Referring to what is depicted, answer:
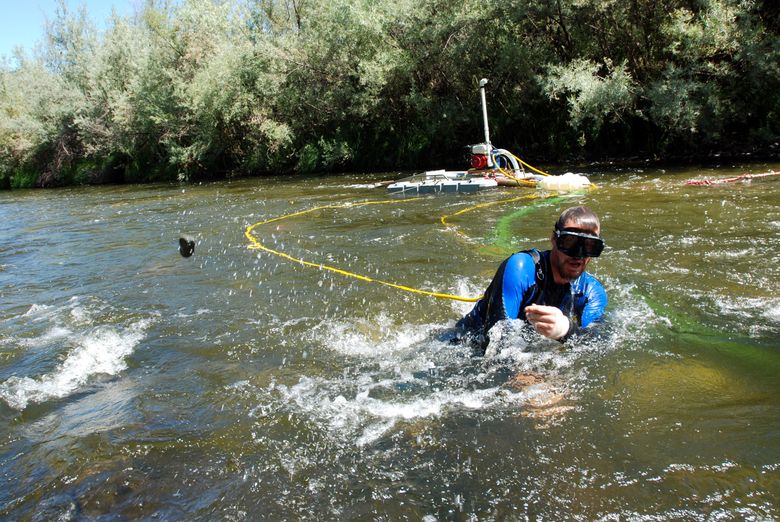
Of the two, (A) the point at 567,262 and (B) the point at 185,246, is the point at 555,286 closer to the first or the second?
(A) the point at 567,262

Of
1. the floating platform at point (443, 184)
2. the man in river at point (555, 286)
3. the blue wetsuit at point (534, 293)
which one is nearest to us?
the man in river at point (555, 286)

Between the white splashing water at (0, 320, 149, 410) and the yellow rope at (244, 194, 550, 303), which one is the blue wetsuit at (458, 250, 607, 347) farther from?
the white splashing water at (0, 320, 149, 410)

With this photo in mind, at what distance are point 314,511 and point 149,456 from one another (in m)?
1.24

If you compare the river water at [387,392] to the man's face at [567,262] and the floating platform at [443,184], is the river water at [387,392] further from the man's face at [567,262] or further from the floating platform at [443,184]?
the floating platform at [443,184]

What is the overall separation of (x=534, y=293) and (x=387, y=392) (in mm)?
1254

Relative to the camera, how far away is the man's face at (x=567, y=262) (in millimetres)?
3705

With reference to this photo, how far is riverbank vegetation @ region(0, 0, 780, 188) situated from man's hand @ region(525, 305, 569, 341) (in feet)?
48.5

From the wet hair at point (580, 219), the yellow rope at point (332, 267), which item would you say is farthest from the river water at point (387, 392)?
the wet hair at point (580, 219)

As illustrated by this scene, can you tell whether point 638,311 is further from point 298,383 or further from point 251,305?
point 251,305

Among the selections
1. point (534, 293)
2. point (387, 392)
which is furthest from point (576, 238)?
point (387, 392)

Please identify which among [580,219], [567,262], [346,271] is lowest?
[346,271]

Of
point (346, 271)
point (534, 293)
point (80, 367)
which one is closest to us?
point (534, 293)

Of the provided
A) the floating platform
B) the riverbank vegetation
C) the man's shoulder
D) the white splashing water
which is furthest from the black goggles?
the riverbank vegetation

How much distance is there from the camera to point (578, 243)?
3.74m
